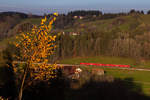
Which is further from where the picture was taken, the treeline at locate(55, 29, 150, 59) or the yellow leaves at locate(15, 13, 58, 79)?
the treeline at locate(55, 29, 150, 59)

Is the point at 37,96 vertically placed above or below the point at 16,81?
below

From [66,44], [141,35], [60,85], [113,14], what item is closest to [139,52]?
[141,35]

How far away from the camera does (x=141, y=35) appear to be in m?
39.6

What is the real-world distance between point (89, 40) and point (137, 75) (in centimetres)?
1747

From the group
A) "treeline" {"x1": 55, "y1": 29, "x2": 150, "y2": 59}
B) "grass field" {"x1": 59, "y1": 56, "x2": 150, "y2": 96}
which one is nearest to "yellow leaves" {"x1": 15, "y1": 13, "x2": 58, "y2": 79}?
"grass field" {"x1": 59, "y1": 56, "x2": 150, "y2": 96}

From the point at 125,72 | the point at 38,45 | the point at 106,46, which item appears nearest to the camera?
the point at 38,45

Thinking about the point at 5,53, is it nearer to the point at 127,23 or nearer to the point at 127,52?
the point at 127,52

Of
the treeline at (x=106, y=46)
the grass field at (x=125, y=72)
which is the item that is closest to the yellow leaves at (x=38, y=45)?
the grass field at (x=125, y=72)

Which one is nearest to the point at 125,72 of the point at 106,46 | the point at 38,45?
the point at 106,46

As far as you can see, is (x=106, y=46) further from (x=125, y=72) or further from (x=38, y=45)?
(x=38, y=45)

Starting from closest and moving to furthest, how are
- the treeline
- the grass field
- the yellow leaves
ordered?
the yellow leaves, the grass field, the treeline

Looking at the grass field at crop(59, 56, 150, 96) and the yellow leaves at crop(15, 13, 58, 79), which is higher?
the yellow leaves at crop(15, 13, 58, 79)

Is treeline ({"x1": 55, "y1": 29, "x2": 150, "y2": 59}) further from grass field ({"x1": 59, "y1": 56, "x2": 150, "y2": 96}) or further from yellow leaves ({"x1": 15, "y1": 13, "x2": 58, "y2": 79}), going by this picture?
yellow leaves ({"x1": 15, "y1": 13, "x2": 58, "y2": 79})

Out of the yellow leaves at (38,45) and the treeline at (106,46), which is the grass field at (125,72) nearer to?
the treeline at (106,46)
